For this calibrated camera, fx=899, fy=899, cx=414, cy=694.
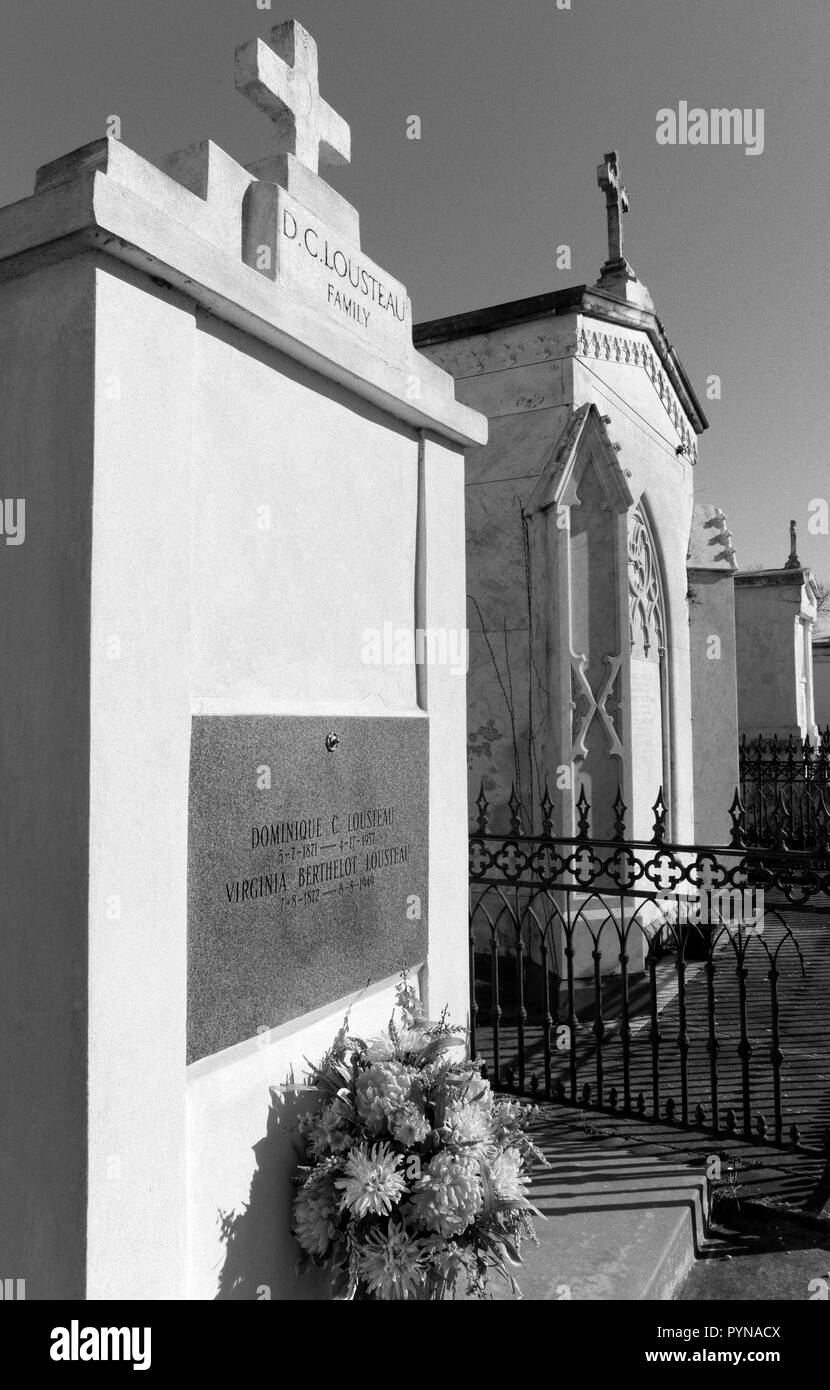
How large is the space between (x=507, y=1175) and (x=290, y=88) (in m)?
3.50

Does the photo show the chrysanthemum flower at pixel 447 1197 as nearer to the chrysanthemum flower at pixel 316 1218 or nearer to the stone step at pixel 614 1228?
the chrysanthemum flower at pixel 316 1218

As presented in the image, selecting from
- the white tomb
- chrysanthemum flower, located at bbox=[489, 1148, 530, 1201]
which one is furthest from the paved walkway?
the white tomb

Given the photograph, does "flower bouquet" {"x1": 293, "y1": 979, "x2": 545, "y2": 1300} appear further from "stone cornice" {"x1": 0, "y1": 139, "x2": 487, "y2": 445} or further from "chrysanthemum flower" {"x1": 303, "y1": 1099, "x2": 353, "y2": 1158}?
"stone cornice" {"x1": 0, "y1": 139, "x2": 487, "y2": 445}

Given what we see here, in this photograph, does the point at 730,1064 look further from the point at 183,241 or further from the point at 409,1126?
the point at 183,241

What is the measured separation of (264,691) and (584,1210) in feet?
7.77

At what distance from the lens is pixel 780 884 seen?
4.10 meters

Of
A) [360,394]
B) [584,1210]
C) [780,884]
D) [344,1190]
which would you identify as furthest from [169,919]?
[780,884]

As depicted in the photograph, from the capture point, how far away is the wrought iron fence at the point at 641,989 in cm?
433

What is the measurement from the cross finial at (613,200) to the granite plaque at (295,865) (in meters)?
6.54

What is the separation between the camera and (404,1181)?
2.45m

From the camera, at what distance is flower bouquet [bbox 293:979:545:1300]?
2383 mm

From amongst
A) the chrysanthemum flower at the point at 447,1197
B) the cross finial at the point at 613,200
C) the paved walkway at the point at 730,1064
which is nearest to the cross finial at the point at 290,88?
the chrysanthemum flower at the point at 447,1197

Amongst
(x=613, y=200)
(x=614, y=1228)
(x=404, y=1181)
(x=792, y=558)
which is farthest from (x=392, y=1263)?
(x=792, y=558)
